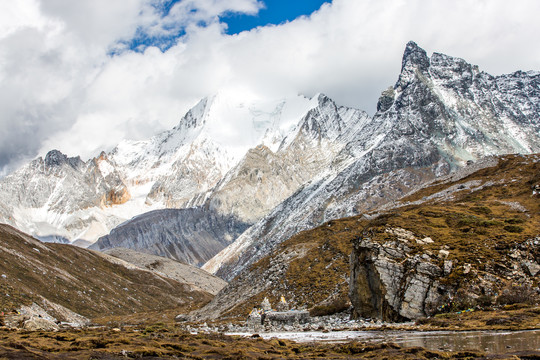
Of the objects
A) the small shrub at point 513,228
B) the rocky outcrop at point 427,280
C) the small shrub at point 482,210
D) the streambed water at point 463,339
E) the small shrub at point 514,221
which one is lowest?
the streambed water at point 463,339

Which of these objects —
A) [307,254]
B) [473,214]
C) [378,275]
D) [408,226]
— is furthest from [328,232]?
[378,275]

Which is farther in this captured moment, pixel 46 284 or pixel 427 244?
pixel 46 284

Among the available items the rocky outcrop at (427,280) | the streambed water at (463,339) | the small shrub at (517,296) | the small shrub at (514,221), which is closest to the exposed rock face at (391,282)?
the rocky outcrop at (427,280)

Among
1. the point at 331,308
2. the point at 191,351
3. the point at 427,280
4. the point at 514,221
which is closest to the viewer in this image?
the point at 191,351

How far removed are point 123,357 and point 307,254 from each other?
7361cm

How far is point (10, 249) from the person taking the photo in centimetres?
17062

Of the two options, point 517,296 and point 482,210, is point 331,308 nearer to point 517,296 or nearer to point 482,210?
point 517,296

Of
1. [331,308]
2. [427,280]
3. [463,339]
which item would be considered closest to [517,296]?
[427,280]

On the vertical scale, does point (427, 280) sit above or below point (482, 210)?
below

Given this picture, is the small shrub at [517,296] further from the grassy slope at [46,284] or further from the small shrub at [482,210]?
the grassy slope at [46,284]

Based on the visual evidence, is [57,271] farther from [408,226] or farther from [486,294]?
[486,294]

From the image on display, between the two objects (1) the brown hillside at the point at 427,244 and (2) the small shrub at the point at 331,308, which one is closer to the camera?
(1) the brown hillside at the point at 427,244

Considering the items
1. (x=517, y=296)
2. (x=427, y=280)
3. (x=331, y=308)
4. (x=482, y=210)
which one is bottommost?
(x=331, y=308)

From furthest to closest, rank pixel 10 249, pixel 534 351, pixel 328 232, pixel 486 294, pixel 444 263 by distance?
1. pixel 10 249
2. pixel 328 232
3. pixel 444 263
4. pixel 486 294
5. pixel 534 351
